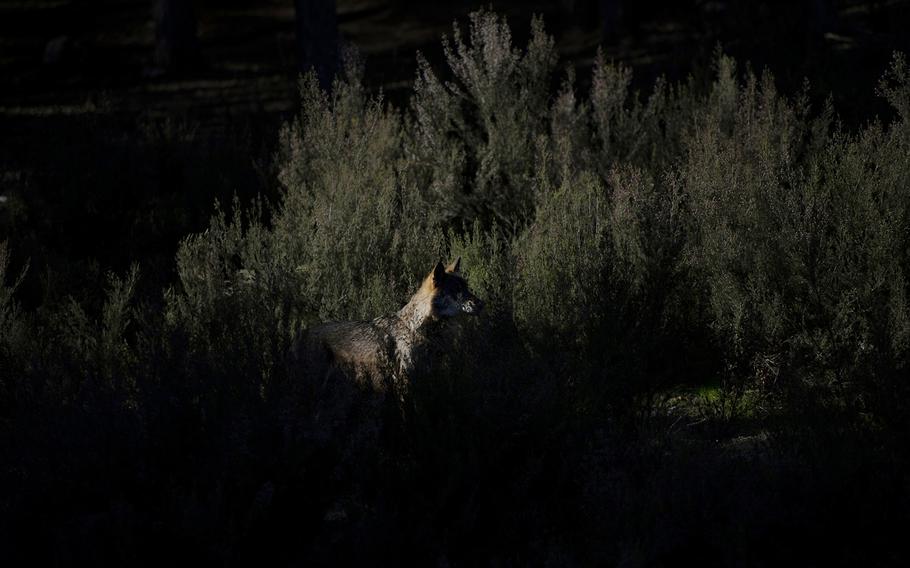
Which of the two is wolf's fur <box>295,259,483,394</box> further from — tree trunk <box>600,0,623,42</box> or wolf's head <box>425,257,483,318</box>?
tree trunk <box>600,0,623,42</box>

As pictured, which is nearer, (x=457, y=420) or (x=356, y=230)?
(x=457, y=420)

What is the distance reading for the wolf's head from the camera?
5.68m

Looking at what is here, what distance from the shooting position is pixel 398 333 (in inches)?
227

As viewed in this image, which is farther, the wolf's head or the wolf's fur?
the wolf's head

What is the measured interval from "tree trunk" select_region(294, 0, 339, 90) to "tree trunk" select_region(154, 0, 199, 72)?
5328mm

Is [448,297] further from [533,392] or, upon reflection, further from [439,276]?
[533,392]

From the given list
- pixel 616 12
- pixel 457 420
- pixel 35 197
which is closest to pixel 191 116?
pixel 35 197

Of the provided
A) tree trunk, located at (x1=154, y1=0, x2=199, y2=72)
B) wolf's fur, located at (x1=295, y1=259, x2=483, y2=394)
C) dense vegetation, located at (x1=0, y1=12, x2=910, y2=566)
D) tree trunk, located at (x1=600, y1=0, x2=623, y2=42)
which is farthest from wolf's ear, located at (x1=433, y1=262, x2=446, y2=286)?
tree trunk, located at (x1=600, y1=0, x2=623, y2=42)

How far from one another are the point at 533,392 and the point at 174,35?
56.9 ft

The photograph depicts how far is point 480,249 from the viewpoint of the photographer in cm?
757

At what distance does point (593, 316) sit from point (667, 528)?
6.90 ft

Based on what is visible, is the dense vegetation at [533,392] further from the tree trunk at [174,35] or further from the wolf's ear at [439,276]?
the tree trunk at [174,35]

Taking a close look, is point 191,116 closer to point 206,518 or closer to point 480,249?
point 480,249

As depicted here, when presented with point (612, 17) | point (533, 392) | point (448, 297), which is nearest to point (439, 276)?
point (448, 297)
